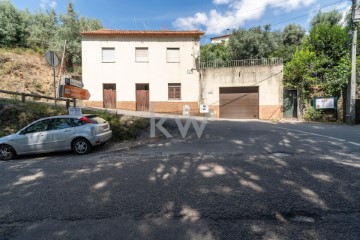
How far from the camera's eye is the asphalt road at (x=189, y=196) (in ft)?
8.61

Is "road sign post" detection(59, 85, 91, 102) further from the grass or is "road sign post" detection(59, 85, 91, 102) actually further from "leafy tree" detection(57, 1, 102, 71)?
"leafy tree" detection(57, 1, 102, 71)

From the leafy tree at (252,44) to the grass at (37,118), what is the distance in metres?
17.9

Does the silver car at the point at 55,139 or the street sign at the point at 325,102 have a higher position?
the street sign at the point at 325,102

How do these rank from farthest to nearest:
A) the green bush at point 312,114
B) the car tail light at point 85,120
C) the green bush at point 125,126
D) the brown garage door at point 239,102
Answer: the brown garage door at point 239,102
the green bush at point 312,114
the green bush at point 125,126
the car tail light at point 85,120

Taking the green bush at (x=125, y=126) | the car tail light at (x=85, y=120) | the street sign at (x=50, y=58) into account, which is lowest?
the green bush at (x=125, y=126)

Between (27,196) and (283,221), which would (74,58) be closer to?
(27,196)

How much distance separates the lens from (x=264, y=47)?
2344 centimetres

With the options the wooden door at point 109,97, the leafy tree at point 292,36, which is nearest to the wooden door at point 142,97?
the wooden door at point 109,97

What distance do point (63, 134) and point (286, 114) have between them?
50.4 feet

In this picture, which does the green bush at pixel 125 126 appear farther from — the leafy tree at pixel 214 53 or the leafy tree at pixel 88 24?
the leafy tree at pixel 88 24

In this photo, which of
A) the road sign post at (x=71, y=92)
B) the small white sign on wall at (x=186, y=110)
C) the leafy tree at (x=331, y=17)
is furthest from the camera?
the leafy tree at (x=331, y=17)

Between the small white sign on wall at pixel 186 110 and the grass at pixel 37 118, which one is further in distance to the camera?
the small white sign on wall at pixel 186 110

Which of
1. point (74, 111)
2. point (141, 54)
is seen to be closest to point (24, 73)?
point (141, 54)

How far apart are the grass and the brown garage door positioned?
29.4ft
